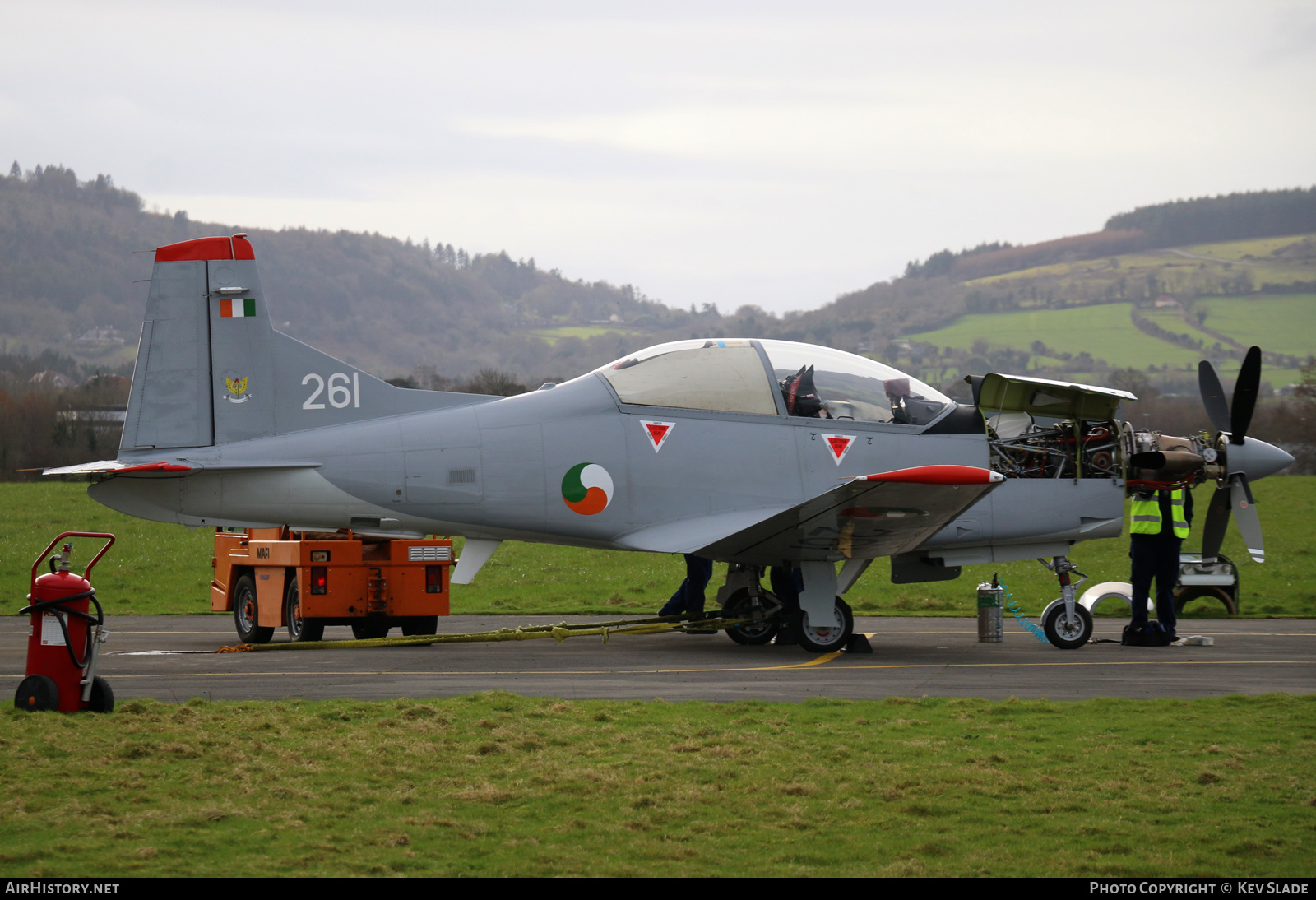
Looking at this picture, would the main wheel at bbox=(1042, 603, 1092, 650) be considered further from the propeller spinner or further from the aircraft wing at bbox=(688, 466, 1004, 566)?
the aircraft wing at bbox=(688, 466, 1004, 566)

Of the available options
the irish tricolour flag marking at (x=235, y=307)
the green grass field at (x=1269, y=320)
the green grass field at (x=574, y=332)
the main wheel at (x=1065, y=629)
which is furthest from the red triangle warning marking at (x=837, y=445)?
the green grass field at (x=574, y=332)

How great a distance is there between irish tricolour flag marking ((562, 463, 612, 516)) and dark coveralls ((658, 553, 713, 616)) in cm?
215

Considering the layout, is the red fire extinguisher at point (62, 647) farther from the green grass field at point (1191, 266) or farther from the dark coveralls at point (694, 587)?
the green grass field at point (1191, 266)

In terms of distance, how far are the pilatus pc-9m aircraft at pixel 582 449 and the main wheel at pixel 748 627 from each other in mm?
852

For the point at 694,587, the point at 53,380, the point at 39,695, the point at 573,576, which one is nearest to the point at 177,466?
the point at 39,695

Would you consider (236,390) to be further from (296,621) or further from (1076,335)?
(1076,335)

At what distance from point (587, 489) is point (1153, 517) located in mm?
6797

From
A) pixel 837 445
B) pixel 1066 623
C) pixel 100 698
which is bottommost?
pixel 1066 623

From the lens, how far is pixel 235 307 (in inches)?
500

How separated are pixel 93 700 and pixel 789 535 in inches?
271

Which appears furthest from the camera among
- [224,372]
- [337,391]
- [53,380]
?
[53,380]

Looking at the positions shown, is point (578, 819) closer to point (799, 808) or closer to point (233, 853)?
point (799, 808)

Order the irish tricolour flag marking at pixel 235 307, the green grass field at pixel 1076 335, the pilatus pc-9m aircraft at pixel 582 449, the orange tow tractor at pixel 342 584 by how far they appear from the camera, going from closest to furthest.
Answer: the pilatus pc-9m aircraft at pixel 582 449, the irish tricolour flag marking at pixel 235 307, the orange tow tractor at pixel 342 584, the green grass field at pixel 1076 335

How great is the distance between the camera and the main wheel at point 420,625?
14.8 m
